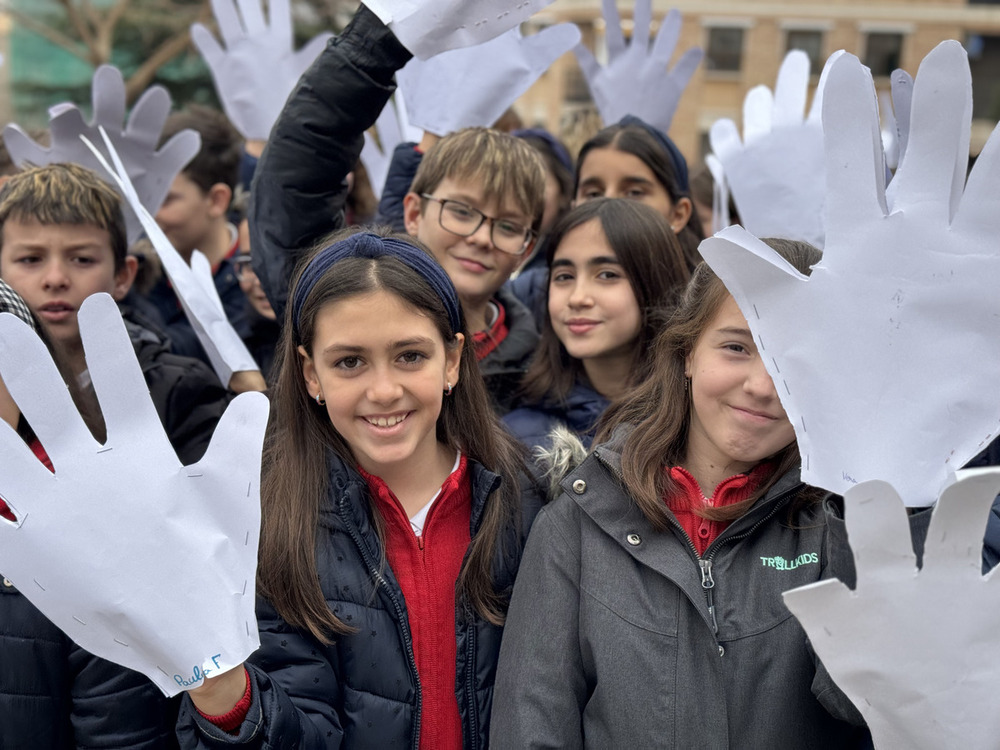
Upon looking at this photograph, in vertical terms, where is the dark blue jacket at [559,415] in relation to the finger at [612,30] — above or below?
below

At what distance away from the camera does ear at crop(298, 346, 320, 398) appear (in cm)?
192

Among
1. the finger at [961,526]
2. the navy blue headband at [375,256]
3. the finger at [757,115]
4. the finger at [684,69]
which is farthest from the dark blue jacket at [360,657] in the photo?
the finger at [684,69]

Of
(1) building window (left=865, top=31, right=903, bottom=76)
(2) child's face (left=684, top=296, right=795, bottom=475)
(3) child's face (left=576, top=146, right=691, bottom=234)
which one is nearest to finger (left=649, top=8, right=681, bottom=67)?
(3) child's face (left=576, top=146, right=691, bottom=234)

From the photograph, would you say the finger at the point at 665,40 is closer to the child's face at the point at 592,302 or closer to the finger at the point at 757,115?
the finger at the point at 757,115

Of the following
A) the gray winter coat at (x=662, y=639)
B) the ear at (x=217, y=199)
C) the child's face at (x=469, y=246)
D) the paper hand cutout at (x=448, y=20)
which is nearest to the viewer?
the gray winter coat at (x=662, y=639)

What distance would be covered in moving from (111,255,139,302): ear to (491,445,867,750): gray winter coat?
1430 millimetres

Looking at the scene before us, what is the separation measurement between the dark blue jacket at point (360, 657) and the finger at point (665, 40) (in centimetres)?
237

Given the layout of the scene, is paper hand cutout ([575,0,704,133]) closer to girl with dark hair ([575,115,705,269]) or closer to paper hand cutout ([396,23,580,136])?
girl with dark hair ([575,115,705,269])

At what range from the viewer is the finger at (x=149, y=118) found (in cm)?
304

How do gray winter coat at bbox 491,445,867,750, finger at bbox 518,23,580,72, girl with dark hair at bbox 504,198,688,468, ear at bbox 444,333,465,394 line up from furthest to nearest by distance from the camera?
finger at bbox 518,23,580,72 → girl with dark hair at bbox 504,198,688,468 → ear at bbox 444,333,465,394 → gray winter coat at bbox 491,445,867,750

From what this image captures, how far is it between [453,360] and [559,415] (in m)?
0.53

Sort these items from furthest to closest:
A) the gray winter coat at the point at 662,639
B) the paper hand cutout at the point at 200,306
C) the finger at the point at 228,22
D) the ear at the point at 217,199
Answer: the ear at the point at 217,199, the finger at the point at 228,22, the paper hand cutout at the point at 200,306, the gray winter coat at the point at 662,639

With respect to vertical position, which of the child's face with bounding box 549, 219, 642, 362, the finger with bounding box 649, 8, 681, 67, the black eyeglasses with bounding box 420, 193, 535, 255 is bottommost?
the child's face with bounding box 549, 219, 642, 362

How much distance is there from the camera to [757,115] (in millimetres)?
3287
